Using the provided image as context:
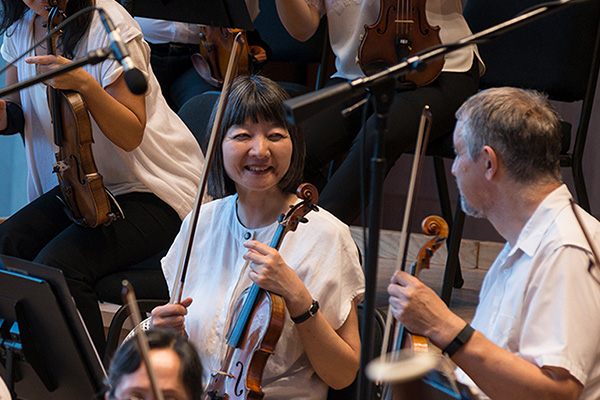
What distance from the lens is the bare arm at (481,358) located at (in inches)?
48.8

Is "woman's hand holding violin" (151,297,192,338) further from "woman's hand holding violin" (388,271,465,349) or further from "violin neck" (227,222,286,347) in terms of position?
"woman's hand holding violin" (388,271,465,349)

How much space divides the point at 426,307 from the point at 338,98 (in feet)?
1.46

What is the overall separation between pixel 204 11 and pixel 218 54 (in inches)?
28.7

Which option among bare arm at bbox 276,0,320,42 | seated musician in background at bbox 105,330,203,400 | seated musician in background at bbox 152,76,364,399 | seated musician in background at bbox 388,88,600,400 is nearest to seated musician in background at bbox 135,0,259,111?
bare arm at bbox 276,0,320,42

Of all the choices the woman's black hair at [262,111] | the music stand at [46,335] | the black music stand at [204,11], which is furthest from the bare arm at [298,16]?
the music stand at [46,335]

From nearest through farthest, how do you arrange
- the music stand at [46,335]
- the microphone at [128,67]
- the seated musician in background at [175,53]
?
the microphone at [128,67], the music stand at [46,335], the seated musician in background at [175,53]

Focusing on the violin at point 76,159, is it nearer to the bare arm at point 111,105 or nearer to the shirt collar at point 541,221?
the bare arm at point 111,105

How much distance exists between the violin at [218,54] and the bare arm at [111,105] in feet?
2.08

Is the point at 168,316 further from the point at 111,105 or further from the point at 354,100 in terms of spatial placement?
the point at 354,100

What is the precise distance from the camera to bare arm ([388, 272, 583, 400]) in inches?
48.8

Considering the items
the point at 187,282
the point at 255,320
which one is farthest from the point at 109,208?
the point at 255,320

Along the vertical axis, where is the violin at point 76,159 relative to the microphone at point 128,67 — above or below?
below

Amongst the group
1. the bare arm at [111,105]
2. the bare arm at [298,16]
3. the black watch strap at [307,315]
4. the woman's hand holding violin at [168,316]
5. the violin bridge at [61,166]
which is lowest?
the woman's hand holding violin at [168,316]

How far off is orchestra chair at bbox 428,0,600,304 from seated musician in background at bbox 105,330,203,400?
4.77 feet
